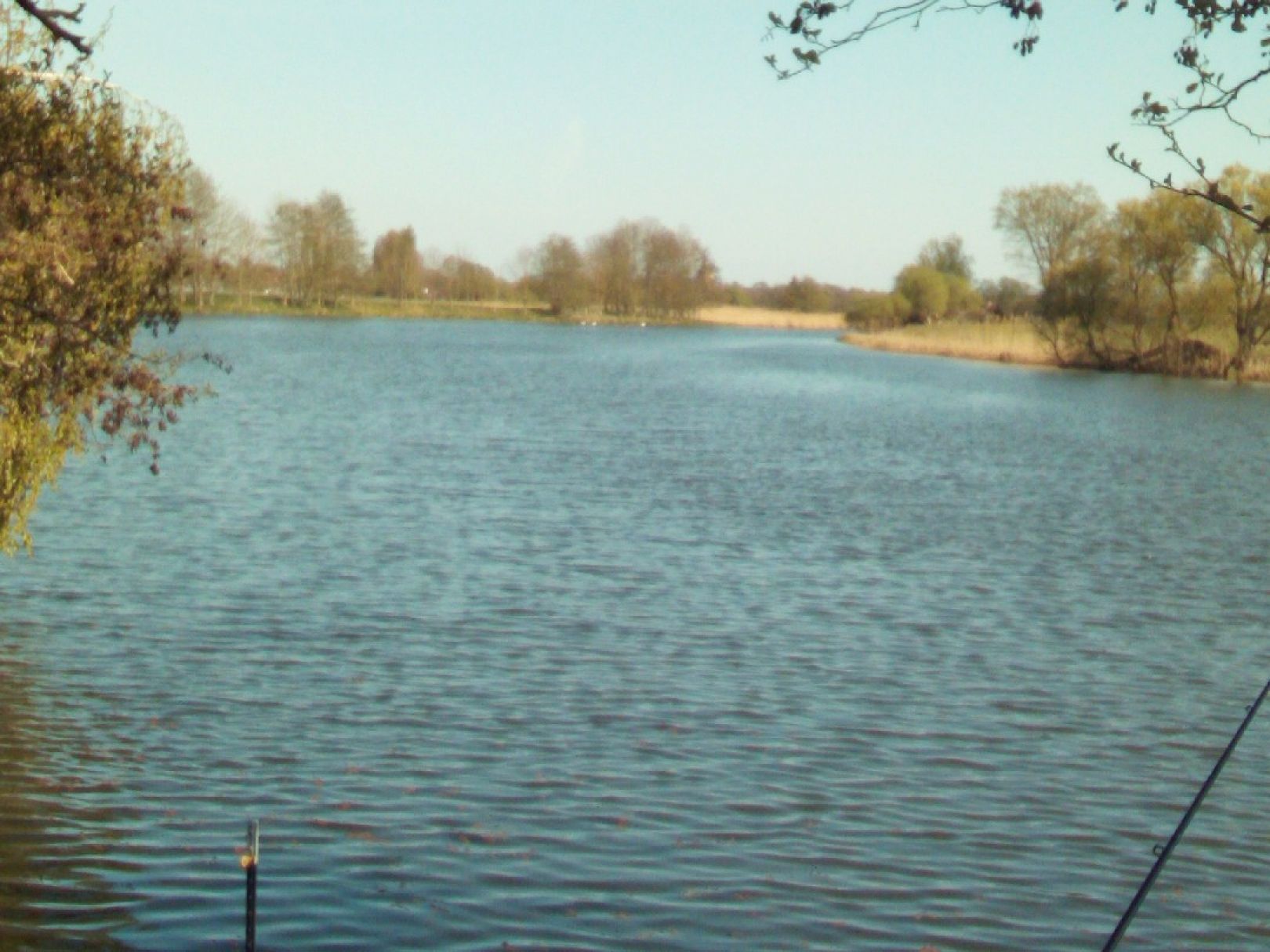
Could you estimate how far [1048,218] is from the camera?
7856 centimetres

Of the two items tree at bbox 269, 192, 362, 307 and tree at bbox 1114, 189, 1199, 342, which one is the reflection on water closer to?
tree at bbox 1114, 189, 1199, 342

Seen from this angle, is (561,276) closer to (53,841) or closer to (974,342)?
(974,342)

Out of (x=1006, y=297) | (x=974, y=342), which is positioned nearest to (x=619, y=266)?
(x=1006, y=297)

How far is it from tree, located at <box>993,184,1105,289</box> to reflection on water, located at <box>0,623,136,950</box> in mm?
70120

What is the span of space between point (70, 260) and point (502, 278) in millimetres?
146019

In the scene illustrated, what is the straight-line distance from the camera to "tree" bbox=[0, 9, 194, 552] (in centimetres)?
933

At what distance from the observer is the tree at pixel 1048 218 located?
250 ft

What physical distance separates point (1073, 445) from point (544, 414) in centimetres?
1098

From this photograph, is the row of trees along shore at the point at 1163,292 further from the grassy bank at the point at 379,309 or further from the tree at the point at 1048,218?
the grassy bank at the point at 379,309

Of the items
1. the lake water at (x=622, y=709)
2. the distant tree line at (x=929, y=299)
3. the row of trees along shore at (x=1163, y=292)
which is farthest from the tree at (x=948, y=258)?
the lake water at (x=622, y=709)

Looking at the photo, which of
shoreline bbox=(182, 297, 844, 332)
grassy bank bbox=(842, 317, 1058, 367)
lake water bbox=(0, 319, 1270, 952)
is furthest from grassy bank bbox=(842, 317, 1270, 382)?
shoreline bbox=(182, 297, 844, 332)

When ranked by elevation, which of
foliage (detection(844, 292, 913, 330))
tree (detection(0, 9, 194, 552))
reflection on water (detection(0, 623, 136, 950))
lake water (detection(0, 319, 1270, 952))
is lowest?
reflection on water (detection(0, 623, 136, 950))

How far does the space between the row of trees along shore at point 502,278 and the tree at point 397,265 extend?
0.21 ft

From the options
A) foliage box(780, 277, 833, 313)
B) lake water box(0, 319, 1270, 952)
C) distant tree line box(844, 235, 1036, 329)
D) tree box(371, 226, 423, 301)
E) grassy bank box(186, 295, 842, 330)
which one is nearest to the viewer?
lake water box(0, 319, 1270, 952)
